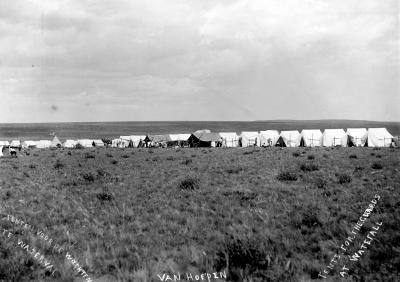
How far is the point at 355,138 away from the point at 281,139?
12.7 metres

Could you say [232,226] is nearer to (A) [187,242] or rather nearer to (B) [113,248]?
(A) [187,242]

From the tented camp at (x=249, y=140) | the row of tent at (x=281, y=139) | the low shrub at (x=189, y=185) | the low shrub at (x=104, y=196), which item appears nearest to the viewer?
the low shrub at (x=104, y=196)

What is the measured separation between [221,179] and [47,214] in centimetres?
711

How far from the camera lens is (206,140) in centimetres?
6688

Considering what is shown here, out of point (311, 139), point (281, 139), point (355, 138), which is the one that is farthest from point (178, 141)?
point (355, 138)

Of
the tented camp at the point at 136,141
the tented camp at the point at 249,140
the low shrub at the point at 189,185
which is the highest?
the tented camp at the point at 249,140

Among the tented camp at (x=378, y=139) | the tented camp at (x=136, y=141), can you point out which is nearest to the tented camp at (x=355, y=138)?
the tented camp at (x=378, y=139)

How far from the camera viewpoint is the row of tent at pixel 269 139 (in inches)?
1960

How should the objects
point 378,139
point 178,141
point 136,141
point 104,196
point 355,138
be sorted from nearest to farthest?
point 104,196 < point 378,139 < point 355,138 < point 178,141 < point 136,141

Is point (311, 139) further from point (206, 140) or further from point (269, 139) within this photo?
point (206, 140)

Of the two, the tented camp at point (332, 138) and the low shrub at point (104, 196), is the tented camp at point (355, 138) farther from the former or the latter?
the low shrub at point (104, 196)

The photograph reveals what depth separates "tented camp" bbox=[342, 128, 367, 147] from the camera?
1960 inches

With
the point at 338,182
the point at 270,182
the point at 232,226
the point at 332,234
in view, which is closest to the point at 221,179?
the point at 270,182

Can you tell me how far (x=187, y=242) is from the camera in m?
6.72
